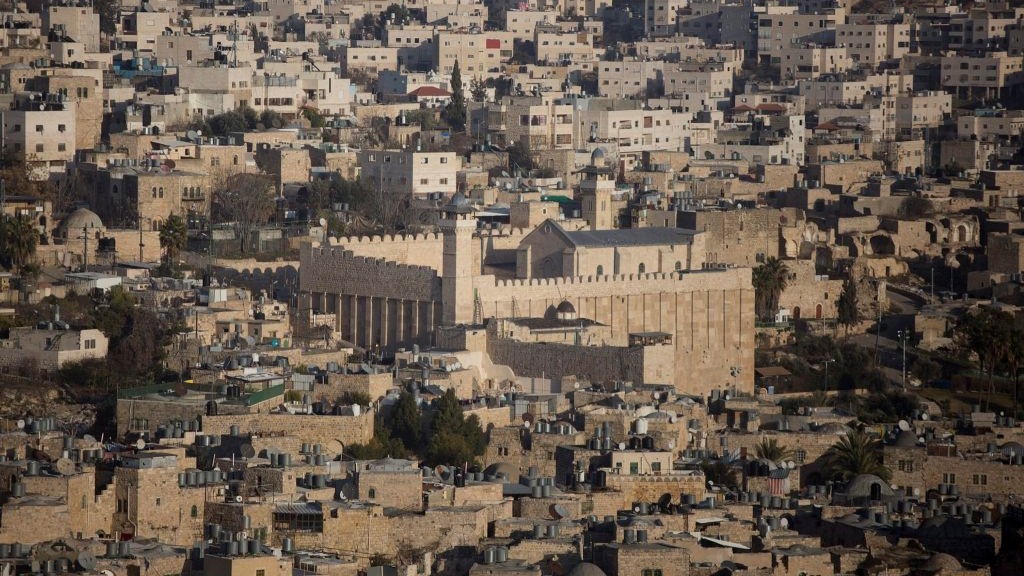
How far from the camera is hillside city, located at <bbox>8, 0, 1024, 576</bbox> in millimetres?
44531

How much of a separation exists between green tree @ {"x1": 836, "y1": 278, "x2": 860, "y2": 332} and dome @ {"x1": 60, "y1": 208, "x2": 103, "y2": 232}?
17.0 meters

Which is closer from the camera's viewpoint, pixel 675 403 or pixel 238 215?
pixel 675 403

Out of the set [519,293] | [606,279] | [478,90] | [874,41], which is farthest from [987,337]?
[874,41]

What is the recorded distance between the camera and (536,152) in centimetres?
9088

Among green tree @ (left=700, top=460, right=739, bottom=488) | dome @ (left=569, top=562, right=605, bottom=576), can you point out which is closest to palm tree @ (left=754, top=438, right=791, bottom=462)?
green tree @ (left=700, top=460, right=739, bottom=488)

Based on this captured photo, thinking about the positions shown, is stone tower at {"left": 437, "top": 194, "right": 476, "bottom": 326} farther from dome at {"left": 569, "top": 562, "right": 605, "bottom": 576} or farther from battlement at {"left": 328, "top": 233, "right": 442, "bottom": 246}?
dome at {"left": 569, "top": 562, "right": 605, "bottom": 576}

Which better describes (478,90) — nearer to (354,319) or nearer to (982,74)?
(982,74)

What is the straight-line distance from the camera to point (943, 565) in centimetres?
4191

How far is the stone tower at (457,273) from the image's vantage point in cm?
6462

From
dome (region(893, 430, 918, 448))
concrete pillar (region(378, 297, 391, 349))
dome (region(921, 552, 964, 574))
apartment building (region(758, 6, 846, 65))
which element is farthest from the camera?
apartment building (region(758, 6, 846, 65))

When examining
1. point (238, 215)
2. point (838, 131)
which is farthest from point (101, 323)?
point (838, 131)

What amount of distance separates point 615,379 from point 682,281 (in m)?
8.26

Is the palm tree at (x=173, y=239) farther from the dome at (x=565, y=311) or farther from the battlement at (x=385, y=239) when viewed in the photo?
the dome at (x=565, y=311)

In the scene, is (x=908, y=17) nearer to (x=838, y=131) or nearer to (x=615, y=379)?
(x=838, y=131)
